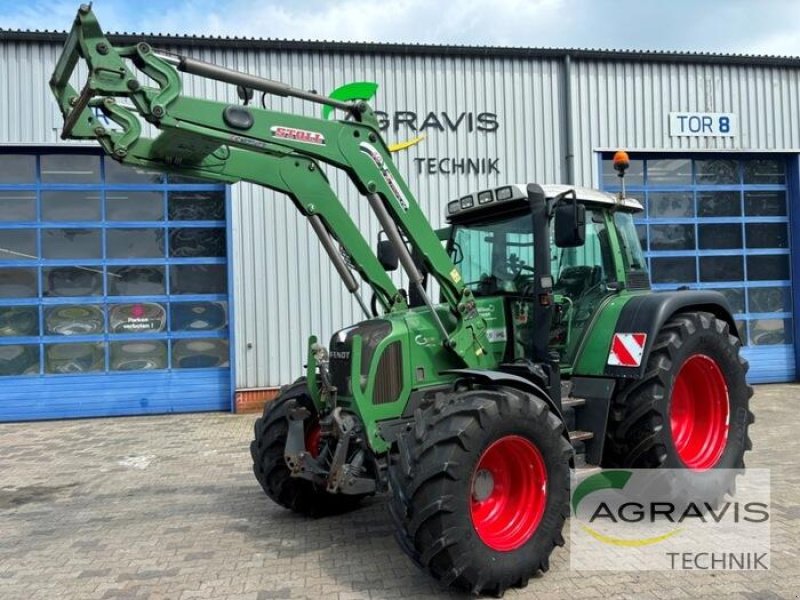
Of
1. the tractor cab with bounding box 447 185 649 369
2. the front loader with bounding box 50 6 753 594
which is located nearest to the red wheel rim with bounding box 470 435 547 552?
the front loader with bounding box 50 6 753 594

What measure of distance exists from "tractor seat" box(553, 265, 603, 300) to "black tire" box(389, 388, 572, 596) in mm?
1434

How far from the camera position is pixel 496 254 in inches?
206

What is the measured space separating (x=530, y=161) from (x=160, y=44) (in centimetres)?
605

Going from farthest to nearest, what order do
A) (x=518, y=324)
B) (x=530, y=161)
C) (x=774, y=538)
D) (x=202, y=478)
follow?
(x=530, y=161), (x=202, y=478), (x=518, y=324), (x=774, y=538)

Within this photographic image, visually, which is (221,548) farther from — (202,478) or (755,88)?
(755,88)

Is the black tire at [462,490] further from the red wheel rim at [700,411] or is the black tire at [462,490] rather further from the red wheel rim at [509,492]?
the red wheel rim at [700,411]

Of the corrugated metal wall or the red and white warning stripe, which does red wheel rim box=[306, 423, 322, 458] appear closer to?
the red and white warning stripe

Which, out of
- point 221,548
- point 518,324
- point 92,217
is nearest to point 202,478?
point 221,548

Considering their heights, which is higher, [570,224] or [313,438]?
[570,224]

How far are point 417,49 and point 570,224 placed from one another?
7432 millimetres

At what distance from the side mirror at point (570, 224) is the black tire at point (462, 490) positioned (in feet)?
3.71

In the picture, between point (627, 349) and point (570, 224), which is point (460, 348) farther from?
point (627, 349)

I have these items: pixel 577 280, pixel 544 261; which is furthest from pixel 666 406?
pixel 544 261

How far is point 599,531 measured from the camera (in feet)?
15.5
